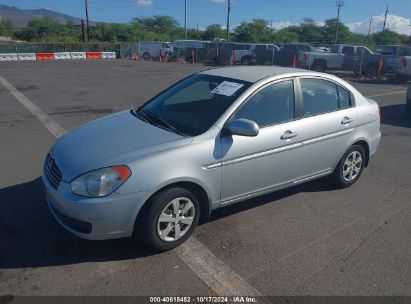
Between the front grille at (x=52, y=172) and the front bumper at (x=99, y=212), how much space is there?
11cm

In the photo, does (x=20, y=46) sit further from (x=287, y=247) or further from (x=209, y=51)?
(x=287, y=247)

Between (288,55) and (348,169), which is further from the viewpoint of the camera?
(288,55)

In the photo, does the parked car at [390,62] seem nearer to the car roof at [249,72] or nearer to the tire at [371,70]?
the tire at [371,70]

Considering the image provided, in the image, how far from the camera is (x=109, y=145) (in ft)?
11.9

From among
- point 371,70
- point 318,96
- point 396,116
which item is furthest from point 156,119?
point 371,70

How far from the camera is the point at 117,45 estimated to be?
4044 centimetres

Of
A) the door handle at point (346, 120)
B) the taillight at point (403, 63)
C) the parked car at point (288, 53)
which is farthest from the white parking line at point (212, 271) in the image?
the parked car at point (288, 53)

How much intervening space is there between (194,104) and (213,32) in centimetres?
6871

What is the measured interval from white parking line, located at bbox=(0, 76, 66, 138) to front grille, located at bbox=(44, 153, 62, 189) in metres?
3.81

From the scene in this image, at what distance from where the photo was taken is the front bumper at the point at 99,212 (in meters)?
3.19

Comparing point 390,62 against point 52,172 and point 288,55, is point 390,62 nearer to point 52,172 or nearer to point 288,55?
point 288,55

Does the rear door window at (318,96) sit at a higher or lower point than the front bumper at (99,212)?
higher

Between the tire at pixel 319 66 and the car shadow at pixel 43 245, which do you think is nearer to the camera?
the car shadow at pixel 43 245

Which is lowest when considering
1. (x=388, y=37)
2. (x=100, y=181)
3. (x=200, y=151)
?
(x=100, y=181)
